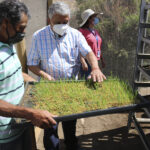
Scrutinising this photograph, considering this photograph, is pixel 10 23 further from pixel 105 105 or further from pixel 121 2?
pixel 121 2

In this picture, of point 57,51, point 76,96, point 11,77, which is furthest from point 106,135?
point 11,77

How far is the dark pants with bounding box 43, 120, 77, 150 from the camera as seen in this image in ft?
7.10

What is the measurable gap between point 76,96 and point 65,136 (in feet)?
2.80

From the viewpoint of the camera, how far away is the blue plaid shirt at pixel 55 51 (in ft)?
7.68

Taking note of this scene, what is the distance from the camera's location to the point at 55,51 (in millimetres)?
2346

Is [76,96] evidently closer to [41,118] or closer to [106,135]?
[41,118]

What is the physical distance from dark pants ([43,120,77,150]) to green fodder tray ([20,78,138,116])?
379mm

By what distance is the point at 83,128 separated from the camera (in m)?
3.69

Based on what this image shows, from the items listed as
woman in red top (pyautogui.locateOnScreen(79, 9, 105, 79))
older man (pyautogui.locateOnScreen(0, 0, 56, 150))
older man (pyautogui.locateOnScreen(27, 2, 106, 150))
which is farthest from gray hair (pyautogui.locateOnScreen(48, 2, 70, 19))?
woman in red top (pyautogui.locateOnScreen(79, 9, 105, 79))

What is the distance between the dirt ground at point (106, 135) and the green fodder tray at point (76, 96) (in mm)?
1375

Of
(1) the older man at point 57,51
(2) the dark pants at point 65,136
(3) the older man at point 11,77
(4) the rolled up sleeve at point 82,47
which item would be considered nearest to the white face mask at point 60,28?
(1) the older man at point 57,51

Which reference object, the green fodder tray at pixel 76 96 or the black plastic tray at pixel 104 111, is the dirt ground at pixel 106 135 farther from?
the black plastic tray at pixel 104 111

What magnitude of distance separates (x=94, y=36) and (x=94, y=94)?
2.20 meters

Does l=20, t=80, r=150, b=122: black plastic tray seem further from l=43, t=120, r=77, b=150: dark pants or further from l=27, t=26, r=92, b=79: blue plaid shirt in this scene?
l=27, t=26, r=92, b=79: blue plaid shirt
